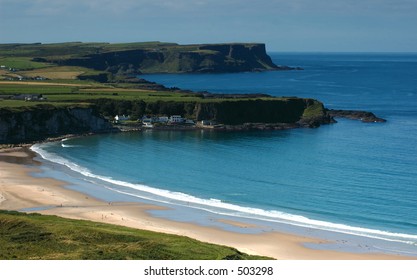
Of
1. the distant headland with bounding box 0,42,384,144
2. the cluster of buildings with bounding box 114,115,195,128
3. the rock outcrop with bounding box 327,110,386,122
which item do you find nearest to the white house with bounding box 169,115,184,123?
the cluster of buildings with bounding box 114,115,195,128

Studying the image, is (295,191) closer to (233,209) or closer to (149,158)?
(233,209)

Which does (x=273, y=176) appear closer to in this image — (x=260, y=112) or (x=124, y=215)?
(x=124, y=215)

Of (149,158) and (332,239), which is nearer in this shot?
(332,239)

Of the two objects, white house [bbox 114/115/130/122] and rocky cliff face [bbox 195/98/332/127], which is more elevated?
rocky cliff face [bbox 195/98/332/127]

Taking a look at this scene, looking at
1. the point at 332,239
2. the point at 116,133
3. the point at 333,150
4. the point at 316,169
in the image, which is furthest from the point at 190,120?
the point at 332,239

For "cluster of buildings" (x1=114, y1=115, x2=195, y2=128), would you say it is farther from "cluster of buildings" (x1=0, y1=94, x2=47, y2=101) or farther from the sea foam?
the sea foam

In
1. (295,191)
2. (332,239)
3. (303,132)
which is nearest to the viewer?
(332,239)
